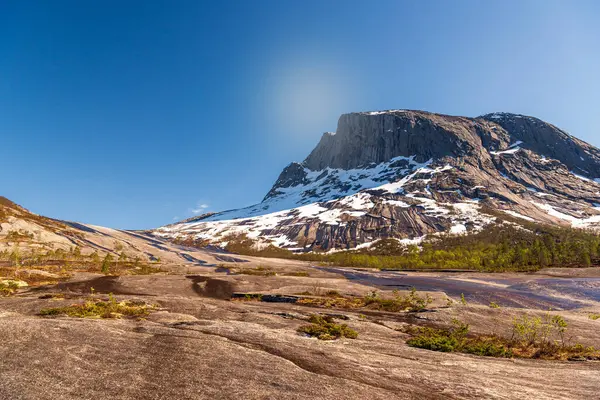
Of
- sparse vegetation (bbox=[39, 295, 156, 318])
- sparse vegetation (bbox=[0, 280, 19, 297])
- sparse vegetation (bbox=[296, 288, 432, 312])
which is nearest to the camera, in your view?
sparse vegetation (bbox=[39, 295, 156, 318])

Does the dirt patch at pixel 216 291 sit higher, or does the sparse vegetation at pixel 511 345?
the sparse vegetation at pixel 511 345

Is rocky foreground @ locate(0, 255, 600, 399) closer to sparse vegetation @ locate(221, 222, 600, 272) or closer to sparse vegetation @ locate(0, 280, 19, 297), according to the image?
sparse vegetation @ locate(0, 280, 19, 297)

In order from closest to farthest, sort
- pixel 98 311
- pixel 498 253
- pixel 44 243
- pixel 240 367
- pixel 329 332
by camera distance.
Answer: pixel 240 367, pixel 329 332, pixel 98 311, pixel 44 243, pixel 498 253

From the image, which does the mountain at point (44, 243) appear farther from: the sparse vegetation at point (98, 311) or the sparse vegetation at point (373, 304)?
the sparse vegetation at point (373, 304)

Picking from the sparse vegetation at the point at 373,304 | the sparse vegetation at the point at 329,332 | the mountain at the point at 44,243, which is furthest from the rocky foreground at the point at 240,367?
the mountain at the point at 44,243

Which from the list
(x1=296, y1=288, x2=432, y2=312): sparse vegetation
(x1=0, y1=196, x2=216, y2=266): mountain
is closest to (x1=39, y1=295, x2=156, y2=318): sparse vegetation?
(x1=296, y1=288, x2=432, y2=312): sparse vegetation

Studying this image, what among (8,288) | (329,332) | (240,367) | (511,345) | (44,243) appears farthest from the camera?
(44,243)

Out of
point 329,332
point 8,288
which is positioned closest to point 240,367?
point 329,332

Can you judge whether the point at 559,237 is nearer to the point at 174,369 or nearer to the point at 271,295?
the point at 271,295

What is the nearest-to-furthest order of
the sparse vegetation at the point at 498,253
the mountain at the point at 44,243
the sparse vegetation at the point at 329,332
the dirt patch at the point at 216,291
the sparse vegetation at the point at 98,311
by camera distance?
the sparse vegetation at the point at 329,332, the sparse vegetation at the point at 98,311, the dirt patch at the point at 216,291, the mountain at the point at 44,243, the sparse vegetation at the point at 498,253

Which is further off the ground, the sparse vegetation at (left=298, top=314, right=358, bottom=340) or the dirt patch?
the sparse vegetation at (left=298, top=314, right=358, bottom=340)

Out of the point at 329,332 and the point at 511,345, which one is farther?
the point at 511,345

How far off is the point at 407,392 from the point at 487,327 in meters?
20.8

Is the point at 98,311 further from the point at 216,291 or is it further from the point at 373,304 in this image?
the point at 373,304
